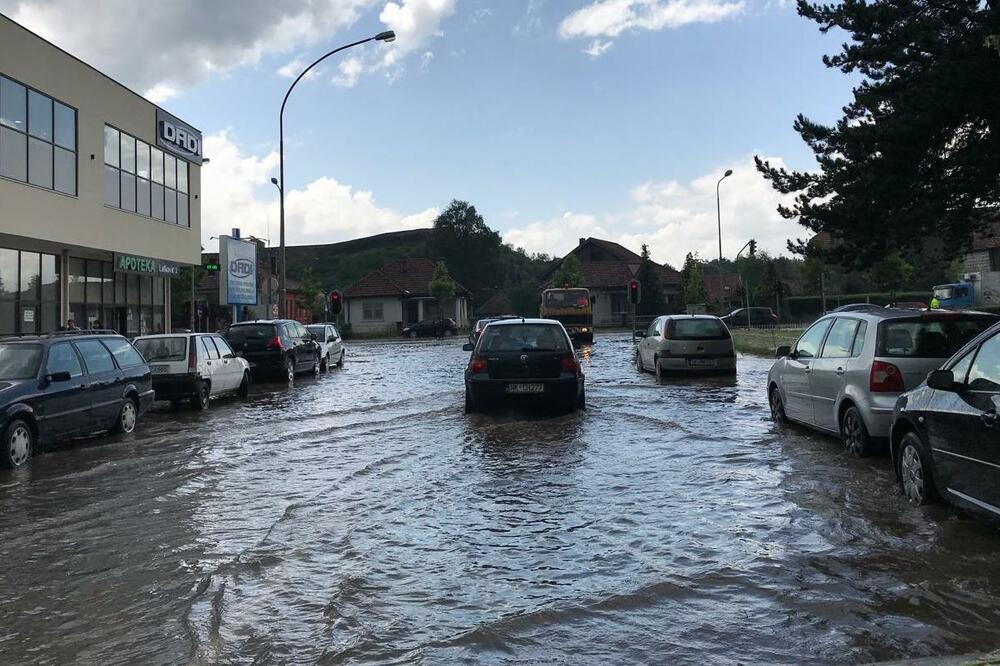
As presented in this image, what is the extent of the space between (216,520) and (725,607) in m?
4.17

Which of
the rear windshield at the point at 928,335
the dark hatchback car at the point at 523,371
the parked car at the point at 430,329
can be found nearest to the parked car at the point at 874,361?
the rear windshield at the point at 928,335

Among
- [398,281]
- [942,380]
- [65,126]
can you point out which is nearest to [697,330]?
[942,380]

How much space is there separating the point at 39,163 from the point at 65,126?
1911mm

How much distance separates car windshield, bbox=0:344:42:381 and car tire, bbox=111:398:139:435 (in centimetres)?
177

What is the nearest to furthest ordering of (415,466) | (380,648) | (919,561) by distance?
1. (380,648)
2. (919,561)
3. (415,466)

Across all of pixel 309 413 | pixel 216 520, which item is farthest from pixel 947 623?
pixel 309 413

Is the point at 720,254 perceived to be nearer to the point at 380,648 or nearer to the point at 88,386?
the point at 88,386

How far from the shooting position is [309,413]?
14914 mm

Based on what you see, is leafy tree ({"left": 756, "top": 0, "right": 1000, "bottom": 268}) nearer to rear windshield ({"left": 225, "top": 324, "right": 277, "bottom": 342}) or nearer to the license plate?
the license plate

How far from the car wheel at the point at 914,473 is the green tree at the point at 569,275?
Answer: 66.8 meters

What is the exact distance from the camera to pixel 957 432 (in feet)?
19.6

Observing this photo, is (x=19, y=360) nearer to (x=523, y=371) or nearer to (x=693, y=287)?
(x=523, y=371)

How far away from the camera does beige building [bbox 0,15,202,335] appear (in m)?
22.4

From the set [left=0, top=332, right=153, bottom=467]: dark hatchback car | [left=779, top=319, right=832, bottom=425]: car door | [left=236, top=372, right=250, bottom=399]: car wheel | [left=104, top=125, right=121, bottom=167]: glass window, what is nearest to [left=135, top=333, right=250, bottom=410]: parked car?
[left=236, top=372, right=250, bottom=399]: car wheel
